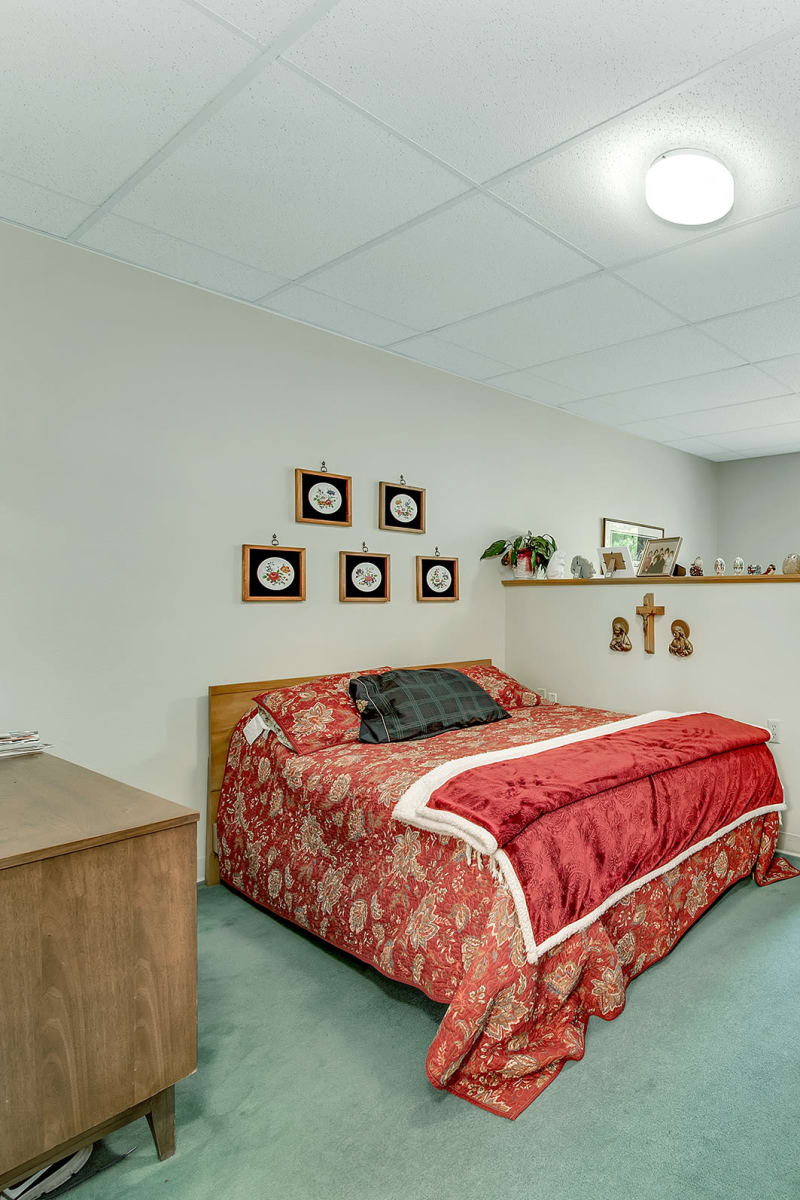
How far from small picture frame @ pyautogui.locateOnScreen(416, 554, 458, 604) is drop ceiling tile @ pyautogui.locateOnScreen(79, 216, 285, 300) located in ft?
5.23

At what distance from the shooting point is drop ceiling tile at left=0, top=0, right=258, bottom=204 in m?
1.60

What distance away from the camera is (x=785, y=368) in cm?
401

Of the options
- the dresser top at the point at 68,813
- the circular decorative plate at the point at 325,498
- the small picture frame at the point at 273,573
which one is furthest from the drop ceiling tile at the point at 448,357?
the dresser top at the point at 68,813

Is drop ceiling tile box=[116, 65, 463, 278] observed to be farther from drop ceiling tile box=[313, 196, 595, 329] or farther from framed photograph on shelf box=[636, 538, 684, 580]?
framed photograph on shelf box=[636, 538, 684, 580]

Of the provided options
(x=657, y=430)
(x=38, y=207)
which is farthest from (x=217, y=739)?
(x=657, y=430)

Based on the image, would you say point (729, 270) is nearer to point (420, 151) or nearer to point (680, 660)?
point (420, 151)

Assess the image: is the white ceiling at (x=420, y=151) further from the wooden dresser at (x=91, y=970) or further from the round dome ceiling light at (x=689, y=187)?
the wooden dresser at (x=91, y=970)

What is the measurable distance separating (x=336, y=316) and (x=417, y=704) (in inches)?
70.7

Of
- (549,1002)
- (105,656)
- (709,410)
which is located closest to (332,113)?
(105,656)

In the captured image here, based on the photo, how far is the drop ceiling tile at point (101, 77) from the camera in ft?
5.25

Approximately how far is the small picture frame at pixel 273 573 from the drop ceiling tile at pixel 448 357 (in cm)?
121

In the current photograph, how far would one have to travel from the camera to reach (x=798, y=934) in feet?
8.45

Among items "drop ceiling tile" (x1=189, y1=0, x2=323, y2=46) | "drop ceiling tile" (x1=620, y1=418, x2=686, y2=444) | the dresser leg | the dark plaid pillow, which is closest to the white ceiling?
"drop ceiling tile" (x1=189, y1=0, x2=323, y2=46)

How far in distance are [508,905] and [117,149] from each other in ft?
7.68
